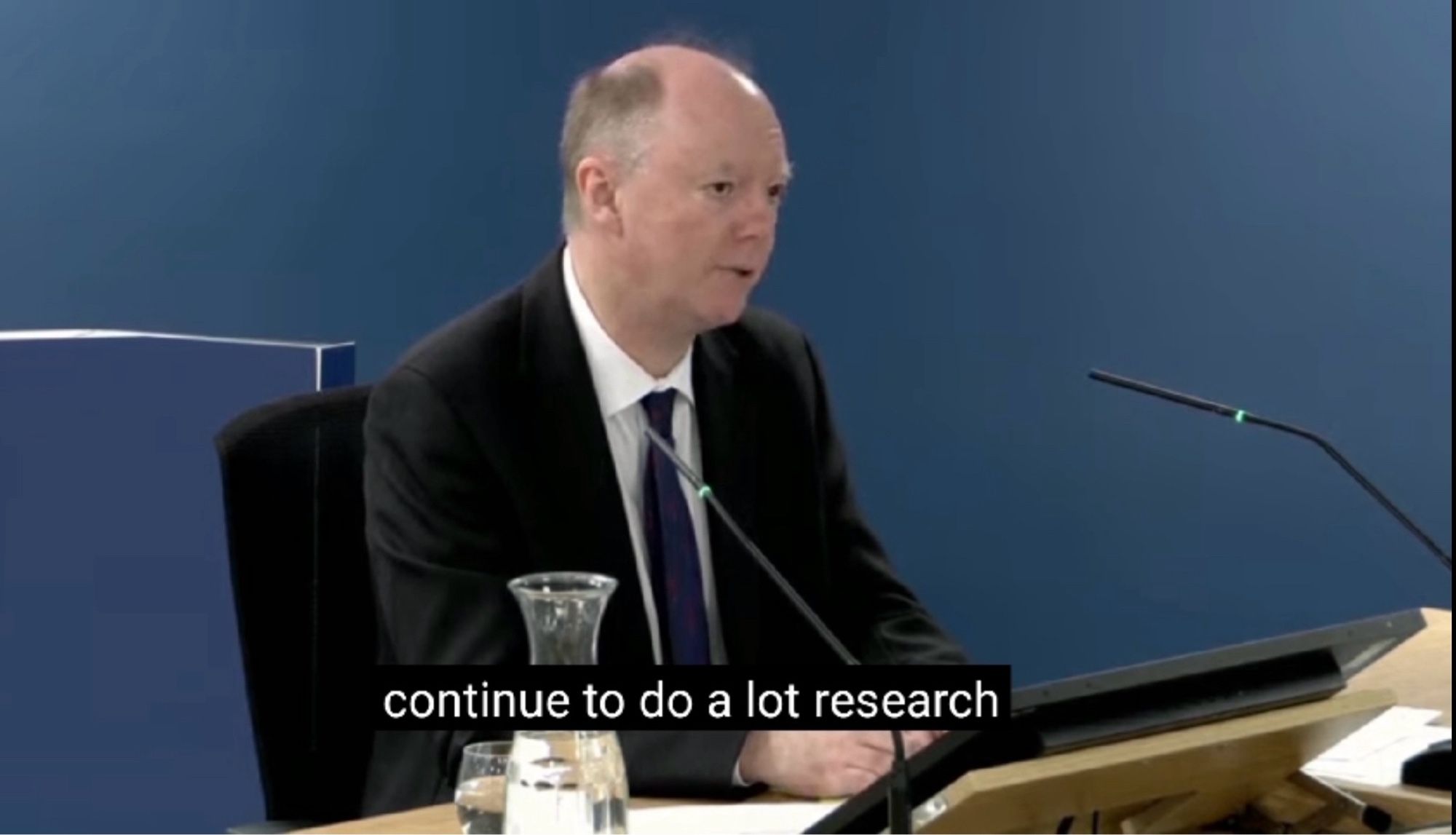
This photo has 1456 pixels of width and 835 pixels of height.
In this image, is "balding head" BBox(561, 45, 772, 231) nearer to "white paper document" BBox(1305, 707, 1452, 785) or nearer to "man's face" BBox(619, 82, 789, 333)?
"man's face" BBox(619, 82, 789, 333)

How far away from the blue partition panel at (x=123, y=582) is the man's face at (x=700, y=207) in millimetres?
966

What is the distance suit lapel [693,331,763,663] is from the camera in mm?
2182

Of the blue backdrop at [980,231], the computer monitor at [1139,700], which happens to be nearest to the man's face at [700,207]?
the computer monitor at [1139,700]

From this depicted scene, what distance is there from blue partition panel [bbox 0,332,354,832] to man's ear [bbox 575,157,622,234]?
889mm

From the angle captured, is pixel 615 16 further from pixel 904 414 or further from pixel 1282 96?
pixel 1282 96

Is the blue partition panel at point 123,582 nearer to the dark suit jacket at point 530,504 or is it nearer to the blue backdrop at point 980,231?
the dark suit jacket at point 530,504

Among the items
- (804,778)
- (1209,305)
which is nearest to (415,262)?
(1209,305)

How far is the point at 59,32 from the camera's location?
4.35 metres

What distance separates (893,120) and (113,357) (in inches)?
58.8

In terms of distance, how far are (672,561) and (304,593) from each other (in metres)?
0.37

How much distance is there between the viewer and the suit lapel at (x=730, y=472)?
7.16 ft
